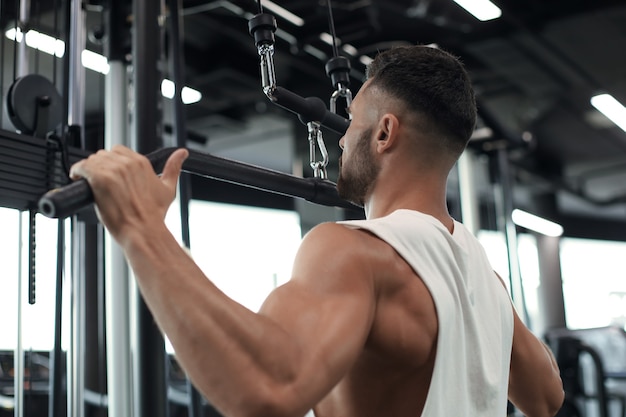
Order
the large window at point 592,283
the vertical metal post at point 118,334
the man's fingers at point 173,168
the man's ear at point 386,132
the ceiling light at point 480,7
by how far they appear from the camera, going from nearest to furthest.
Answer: the man's fingers at point 173,168 < the man's ear at point 386,132 < the vertical metal post at point 118,334 < the ceiling light at point 480,7 < the large window at point 592,283

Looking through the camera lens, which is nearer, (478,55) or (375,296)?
(375,296)

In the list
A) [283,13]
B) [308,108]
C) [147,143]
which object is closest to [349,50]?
[283,13]

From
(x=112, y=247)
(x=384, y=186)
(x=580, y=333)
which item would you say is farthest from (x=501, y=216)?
(x=384, y=186)

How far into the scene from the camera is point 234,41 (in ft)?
19.8

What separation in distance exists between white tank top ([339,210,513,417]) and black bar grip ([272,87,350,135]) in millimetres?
321

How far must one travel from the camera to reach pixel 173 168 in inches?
42.8

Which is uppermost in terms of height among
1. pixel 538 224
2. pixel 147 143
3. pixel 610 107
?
pixel 610 107

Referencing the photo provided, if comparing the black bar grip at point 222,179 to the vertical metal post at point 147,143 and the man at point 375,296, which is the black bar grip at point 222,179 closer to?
the man at point 375,296

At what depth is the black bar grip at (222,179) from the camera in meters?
0.92

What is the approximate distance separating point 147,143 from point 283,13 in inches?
78.3

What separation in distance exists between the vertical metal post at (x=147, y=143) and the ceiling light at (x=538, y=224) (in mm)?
7280

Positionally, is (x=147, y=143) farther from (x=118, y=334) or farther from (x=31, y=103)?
(x=118, y=334)

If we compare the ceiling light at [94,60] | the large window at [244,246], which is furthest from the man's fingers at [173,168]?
the large window at [244,246]

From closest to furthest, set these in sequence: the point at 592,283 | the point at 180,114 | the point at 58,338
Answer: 1. the point at 58,338
2. the point at 180,114
3. the point at 592,283
